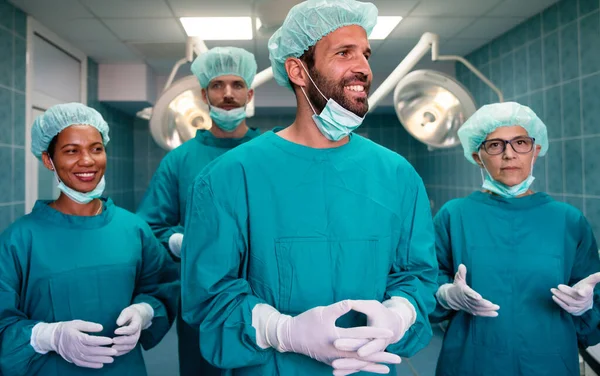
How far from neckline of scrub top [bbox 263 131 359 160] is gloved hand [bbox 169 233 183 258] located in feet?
2.65

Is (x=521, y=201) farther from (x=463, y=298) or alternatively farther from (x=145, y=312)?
(x=145, y=312)

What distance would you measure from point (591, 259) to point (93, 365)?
1.58 metres

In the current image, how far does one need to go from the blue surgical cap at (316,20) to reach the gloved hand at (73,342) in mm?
881

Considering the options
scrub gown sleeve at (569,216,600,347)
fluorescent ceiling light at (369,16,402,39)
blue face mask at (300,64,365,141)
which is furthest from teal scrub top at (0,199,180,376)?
fluorescent ceiling light at (369,16,402,39)

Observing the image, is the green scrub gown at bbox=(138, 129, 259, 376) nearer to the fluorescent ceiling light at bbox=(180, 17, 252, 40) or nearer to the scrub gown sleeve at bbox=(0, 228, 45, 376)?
the scrub gown sleeve at bbox=(0, 228, 45, 376)

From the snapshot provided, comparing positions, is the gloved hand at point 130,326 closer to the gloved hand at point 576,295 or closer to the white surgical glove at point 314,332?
the white surgical glove at point 314,332

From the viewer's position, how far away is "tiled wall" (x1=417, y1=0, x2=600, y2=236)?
2975 mm

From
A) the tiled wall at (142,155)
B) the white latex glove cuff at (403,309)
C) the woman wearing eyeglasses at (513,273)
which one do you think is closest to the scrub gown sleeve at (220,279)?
the white latex glove cuff at (403,309)

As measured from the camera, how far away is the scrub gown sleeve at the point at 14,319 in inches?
47.3

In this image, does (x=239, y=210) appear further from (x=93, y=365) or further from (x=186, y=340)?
(x=186, y=340)

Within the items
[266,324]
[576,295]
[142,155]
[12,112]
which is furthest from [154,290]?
[142,155]

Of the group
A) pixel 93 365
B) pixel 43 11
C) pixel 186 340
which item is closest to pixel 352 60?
pixel 93 365

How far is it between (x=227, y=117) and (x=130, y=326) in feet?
3.23

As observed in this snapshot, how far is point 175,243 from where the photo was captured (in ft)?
5.75
